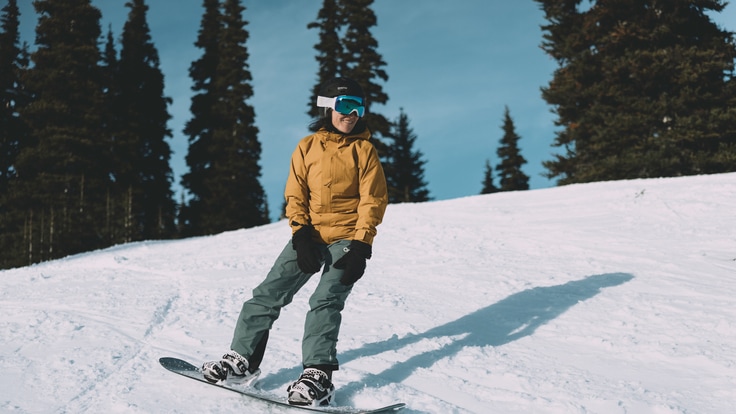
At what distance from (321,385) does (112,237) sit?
16.3 meters

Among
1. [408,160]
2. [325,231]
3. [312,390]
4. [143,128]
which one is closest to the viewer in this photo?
[312,390]

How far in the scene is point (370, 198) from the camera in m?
3.06

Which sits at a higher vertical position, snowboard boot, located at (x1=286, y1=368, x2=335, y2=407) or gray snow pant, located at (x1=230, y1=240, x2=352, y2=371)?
gray snow pant, located at (x1=230, y1=240, x2=352, y2=371)

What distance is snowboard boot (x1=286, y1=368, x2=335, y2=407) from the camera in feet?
8.72

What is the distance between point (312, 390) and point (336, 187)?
113 cm

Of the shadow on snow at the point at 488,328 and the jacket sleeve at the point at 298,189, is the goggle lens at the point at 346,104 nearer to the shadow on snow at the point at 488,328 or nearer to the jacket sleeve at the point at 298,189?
the jacket sleeve at the point at 298,189

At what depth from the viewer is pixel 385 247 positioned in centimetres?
783

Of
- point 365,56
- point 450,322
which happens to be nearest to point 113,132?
point 365,56

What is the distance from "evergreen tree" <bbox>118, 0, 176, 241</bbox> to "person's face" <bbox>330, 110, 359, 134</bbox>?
23.3 metres

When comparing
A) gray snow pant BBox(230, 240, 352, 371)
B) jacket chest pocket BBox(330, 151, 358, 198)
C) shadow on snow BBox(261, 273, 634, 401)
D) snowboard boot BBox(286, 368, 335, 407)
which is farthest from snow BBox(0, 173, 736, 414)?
jacket chest pocket BBox(330, 151, 358, 198)

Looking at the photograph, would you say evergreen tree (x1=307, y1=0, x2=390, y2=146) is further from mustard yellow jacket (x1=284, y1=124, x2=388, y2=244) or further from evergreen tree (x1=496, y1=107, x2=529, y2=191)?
mustard yellow jacket (x1=284, y1=124, x2=388, y2=244)

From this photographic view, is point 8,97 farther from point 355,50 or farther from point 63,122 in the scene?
point 355,50

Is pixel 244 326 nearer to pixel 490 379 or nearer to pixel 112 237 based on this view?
pixel 490 379

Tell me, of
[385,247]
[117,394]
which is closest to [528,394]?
[117,394]
